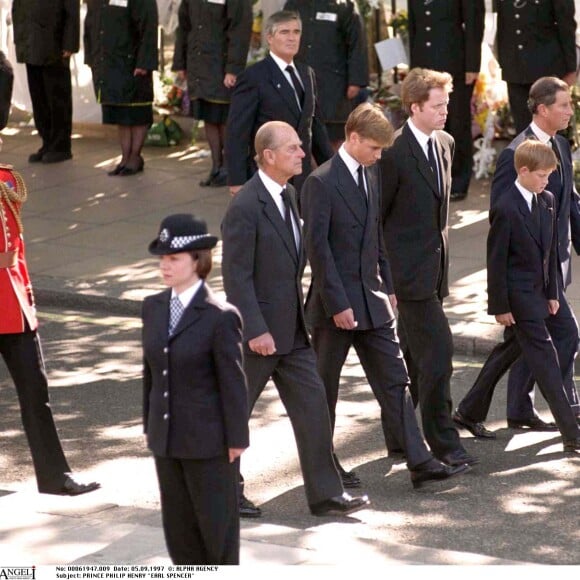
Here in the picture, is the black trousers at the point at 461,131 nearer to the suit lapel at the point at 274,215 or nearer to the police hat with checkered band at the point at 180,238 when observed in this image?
the suit lapel at the point at 274,215

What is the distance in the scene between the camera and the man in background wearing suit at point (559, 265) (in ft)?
30.7

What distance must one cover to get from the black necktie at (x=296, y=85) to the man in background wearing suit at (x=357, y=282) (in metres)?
3.21

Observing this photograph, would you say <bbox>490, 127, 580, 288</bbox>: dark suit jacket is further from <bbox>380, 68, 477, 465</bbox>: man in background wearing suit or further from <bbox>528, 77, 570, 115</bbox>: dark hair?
<bbox>380, 68, 477, 465</bbox>: man in background wearing suit

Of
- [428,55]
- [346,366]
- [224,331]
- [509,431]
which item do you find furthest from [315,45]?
[224,331]

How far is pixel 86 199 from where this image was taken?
16062 mm

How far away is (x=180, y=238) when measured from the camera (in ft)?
20.3

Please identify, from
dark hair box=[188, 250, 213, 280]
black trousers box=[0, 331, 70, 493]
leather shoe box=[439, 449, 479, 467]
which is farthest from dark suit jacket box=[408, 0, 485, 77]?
dark hair box=[188, 250, 213, 280]

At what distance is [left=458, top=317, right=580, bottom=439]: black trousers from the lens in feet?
29.5

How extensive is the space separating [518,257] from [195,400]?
3.23 metres

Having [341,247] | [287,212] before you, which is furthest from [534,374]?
[287,212]

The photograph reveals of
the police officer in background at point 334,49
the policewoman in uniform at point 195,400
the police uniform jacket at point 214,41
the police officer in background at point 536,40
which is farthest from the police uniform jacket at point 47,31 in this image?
the policewoman in uniform at point 195,400

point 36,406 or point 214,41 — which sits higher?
point 214,41

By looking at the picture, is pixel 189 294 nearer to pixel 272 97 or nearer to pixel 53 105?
pixel 272 97

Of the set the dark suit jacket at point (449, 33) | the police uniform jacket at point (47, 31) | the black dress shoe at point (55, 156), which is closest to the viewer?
the dark suit jacket at point (449, 33)
